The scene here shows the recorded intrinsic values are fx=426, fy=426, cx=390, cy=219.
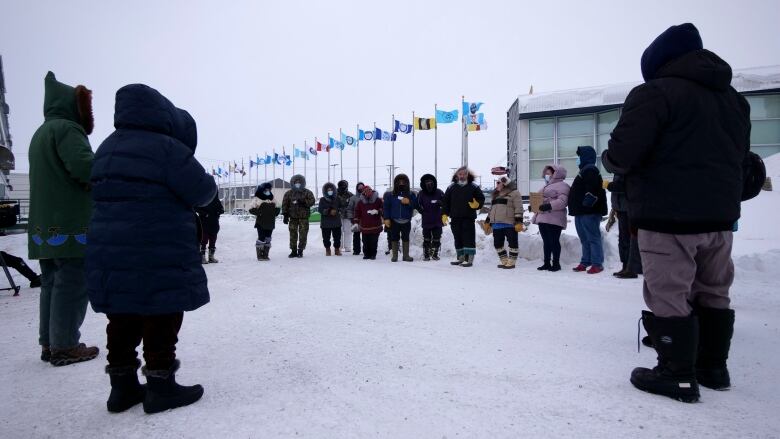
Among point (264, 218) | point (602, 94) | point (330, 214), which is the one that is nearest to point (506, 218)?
point (330, 214)

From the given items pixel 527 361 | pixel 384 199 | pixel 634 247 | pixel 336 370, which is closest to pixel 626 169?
pixel 527 361

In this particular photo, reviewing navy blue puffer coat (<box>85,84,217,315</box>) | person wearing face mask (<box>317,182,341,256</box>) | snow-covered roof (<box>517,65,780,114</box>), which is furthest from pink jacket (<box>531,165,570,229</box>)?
snow-covered roof (<box>517,65,780,114</box>)

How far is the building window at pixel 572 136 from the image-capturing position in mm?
20844

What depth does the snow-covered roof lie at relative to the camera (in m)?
18.1

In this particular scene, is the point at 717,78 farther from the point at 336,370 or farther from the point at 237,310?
the point at 237,310

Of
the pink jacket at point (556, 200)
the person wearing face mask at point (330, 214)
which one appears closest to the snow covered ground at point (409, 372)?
the pink jacket at point (556, 200)

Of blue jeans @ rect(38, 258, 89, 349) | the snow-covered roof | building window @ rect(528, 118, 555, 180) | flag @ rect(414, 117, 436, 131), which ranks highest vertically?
flag @ rect(414, 117, 436, 131)

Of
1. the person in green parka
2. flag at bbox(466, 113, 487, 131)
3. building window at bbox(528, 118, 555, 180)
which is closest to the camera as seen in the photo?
the person in green parka

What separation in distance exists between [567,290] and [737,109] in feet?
11.6

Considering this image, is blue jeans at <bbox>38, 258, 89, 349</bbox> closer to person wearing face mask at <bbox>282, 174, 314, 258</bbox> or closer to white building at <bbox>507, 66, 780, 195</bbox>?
person wearing face mask at <bbox>282, 174, 314, 258</bbox>

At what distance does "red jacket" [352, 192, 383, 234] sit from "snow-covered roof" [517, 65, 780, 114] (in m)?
13.9

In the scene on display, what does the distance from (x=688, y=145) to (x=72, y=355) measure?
4.14 metres

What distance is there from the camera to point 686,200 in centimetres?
223

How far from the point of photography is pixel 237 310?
180 inches
